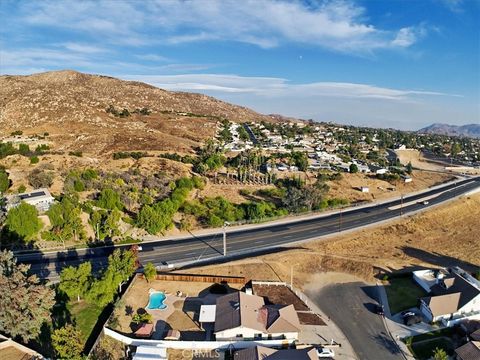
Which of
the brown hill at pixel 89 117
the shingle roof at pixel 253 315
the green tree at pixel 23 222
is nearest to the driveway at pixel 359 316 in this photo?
the shingle roof at pixel 253 315

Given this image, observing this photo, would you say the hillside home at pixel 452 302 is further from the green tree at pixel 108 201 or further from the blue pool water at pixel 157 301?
the green tree at pixel 108 201

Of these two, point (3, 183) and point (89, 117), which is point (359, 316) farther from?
point (89, 117)

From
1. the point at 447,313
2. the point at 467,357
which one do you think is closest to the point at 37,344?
the point at 467,357

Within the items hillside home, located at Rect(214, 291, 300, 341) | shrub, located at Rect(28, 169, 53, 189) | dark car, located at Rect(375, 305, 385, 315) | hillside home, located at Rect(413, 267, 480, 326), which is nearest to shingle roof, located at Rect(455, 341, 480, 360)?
hillside home, located at Rect(413, 267, 480, 326)

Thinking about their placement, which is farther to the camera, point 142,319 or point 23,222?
point 23,222

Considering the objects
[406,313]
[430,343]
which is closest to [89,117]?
[406,313]

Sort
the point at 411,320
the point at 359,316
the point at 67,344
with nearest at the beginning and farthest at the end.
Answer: the point at 67,344 → the point at 411,320 → the point at 359,316

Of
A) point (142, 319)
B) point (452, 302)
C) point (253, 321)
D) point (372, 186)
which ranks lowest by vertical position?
point (142, 319)
